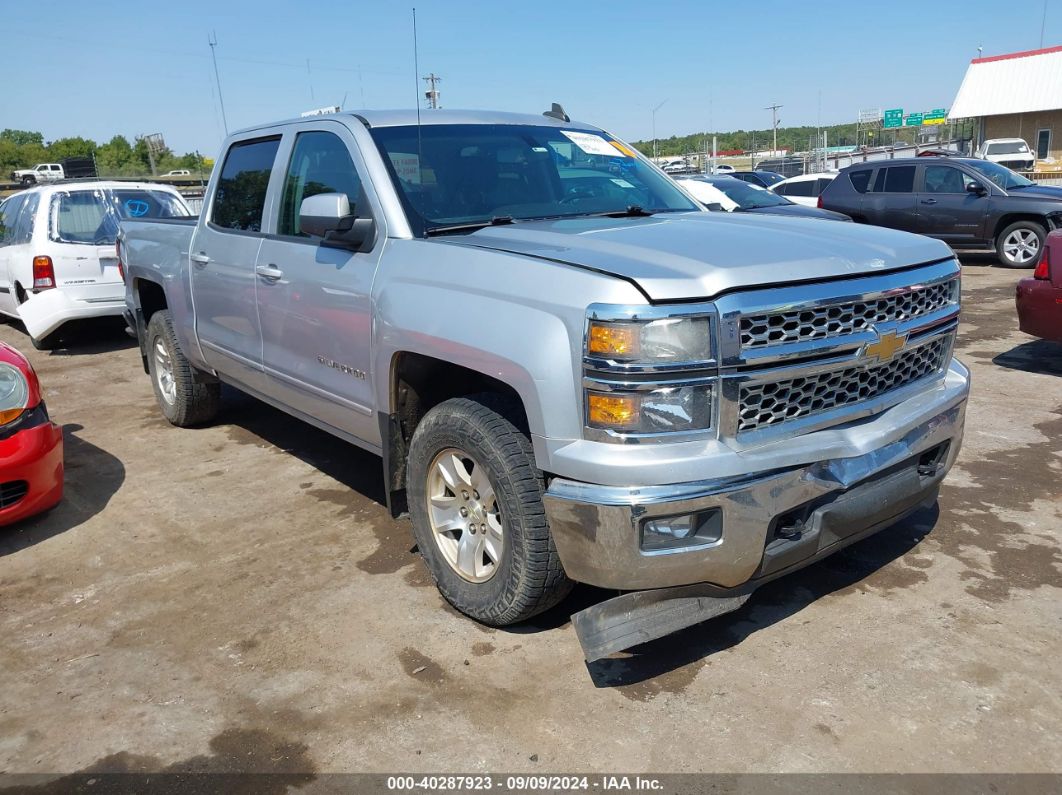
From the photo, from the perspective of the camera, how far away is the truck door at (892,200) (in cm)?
1383

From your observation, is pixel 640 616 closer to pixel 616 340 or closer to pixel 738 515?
pixel 738 515

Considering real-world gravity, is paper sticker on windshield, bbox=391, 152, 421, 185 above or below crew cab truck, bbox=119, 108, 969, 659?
above

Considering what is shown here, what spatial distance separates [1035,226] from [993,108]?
32.3 m

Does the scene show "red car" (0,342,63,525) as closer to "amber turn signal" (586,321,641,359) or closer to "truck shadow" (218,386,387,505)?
"truck shadow" (218,386,387,505)

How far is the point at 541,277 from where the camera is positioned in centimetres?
283

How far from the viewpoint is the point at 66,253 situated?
28.8 feet

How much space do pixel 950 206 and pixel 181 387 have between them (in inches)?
469

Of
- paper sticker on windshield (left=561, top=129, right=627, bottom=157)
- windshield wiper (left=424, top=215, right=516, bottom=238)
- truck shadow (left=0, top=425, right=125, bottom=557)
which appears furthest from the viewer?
truck shadow (left=0, top=425, right=125, bottom=557)

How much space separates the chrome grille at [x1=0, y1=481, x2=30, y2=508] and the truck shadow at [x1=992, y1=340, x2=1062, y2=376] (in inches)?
279

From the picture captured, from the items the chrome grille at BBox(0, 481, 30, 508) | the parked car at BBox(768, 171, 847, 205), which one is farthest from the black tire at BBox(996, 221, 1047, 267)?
the chrome grille at BBox(0, 481, 30, 508)

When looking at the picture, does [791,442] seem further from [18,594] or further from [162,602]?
[18,594]

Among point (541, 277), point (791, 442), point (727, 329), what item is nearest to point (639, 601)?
point (791, 442)

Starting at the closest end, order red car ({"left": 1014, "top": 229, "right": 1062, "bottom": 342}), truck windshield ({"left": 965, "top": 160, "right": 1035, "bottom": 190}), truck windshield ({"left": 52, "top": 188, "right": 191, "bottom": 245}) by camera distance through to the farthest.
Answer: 1. red car ({"left": 1014, "top": 229, "right": 1062, "bottom": 342})
2. truck windshield ({"left": 52, "top": 188, "right": 191, "bottom": 245})
3. truck windshield ({"left": 965, "top": 160, "right": 1035, "bottom": 190})

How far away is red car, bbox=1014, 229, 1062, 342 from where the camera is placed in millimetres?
6441
